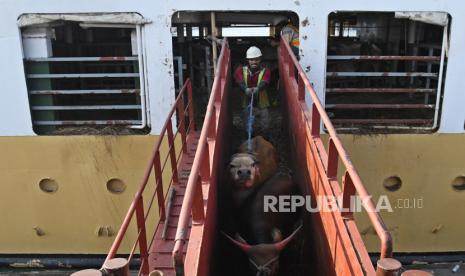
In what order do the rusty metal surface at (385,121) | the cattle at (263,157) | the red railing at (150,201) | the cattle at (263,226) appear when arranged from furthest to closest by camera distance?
1. the rusty metal surface at (385,121)
2. the cattle at (263,157)
3. the cattle at (263,226)
4. the red railing at (150,201)

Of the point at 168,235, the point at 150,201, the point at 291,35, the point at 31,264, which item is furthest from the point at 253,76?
the point at 31,264

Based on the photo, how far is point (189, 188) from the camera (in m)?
2.70

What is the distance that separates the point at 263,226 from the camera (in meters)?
4.50

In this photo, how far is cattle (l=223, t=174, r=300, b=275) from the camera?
406 cm

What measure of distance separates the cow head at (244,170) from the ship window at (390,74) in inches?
81.3

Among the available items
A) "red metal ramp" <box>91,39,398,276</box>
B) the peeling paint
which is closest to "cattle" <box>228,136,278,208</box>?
"red metal ramp" <box>91,39,398,276</box>

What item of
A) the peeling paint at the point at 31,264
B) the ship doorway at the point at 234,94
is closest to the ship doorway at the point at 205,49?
the ship doorway at the point at 234,94

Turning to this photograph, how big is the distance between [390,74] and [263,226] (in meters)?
2.94

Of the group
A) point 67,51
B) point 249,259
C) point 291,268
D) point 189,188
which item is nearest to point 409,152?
point 291,268

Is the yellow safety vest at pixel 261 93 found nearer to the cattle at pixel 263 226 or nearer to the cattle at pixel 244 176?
the cattle at pixel 244 176

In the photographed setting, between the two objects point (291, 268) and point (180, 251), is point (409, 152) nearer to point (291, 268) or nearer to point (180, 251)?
point (291, 268)

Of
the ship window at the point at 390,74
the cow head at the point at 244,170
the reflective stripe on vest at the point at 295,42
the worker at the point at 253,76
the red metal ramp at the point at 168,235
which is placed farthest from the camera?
the reflective stripe on vest at the point at 295,42

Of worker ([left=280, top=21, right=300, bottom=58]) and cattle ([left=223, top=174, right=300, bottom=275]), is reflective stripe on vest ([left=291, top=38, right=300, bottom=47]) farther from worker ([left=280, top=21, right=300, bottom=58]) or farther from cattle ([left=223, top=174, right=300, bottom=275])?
cattle ([left=223, top=174, right=300, bottom=275])

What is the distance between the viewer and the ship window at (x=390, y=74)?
609cm
